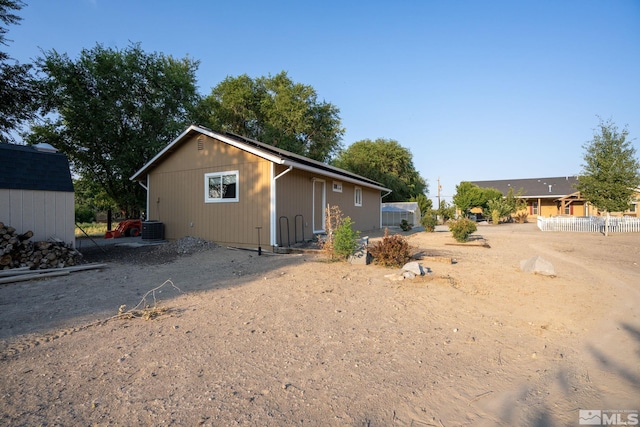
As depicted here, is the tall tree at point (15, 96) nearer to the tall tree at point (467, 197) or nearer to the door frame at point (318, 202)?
the door frame at point (318, 202)

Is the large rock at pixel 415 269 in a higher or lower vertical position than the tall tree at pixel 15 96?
lower

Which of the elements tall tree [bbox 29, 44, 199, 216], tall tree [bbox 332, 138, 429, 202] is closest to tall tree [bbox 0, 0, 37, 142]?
tall tree [bbox 29, 44, 199, 216]

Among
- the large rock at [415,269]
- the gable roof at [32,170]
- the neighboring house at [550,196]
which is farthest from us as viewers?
the neighboring house at [550,196]

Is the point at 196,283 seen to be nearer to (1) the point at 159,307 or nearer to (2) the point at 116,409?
(1) the point at 159,307

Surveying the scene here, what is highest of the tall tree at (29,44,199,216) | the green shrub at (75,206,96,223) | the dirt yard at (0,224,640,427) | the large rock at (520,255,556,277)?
the tall tree at (29,44,199,216)

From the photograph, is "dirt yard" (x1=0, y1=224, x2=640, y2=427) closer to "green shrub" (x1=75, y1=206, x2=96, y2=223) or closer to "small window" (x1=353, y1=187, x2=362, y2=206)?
"small window" (x1=353, y1=187, x2=362, y2=206)

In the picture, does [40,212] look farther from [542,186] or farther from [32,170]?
[542,186]

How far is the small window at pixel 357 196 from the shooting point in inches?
687

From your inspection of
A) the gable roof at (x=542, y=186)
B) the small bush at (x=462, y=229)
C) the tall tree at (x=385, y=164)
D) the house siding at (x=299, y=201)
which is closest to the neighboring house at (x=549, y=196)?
the gable roof at (x=542, y=186)

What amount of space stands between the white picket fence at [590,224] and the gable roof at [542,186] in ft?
51.3

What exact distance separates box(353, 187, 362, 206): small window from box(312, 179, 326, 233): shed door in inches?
146

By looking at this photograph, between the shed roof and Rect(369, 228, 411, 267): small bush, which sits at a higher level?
the shed roof

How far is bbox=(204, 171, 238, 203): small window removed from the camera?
1174cm

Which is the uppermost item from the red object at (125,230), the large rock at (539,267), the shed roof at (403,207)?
the shed roof at (403,207)
